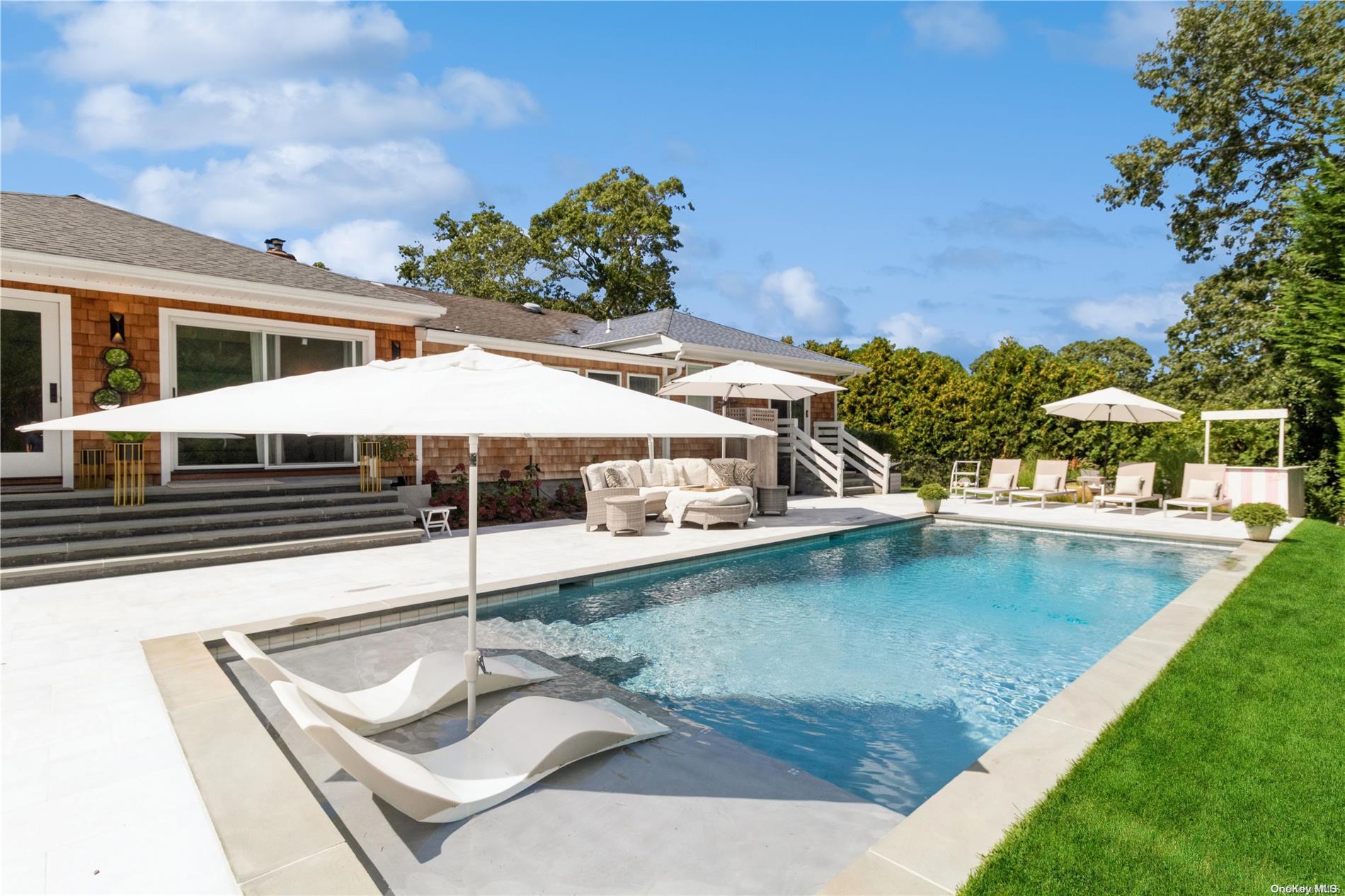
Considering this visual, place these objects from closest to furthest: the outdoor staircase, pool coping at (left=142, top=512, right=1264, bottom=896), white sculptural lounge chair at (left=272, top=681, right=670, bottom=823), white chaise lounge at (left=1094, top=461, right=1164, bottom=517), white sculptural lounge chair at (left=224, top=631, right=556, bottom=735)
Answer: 1. pool coping at (left=142, top=512, right=1264, bottom=896)
2. white sculptural lounge chair at (left=272, top=681, right=670, bottom=823)
3. white sculptural lounge chair at (left=224, top=631, right=556, bottom=735)
4. the outdoor staircase
5. white chaise lounge at (left=1094, top=461, right=1164, bottom=517)

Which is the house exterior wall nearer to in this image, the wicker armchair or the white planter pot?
the wicker armchair

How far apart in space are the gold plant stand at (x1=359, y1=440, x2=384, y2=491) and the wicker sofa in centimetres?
345

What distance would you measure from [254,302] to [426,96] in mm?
10018

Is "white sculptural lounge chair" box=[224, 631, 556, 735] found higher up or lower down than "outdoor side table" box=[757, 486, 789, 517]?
lower down

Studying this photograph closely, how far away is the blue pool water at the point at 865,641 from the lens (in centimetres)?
415

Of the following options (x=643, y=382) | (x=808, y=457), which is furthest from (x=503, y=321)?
(x=808, y=457)

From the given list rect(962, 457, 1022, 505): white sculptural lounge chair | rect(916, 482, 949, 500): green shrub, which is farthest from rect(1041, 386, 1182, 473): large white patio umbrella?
rect(916, 482, 949, 500): green shrub

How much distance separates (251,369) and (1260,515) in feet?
51.4

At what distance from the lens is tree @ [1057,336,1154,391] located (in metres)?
48.2

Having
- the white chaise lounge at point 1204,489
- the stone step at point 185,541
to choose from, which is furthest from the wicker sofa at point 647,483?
the white chaise lounge at point 1204,489

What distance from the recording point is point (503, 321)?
17.4m

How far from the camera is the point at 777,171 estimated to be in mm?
23438

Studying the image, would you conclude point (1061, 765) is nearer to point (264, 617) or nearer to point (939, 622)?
point (939, 622)

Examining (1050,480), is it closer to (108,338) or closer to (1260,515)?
(1260,515)
